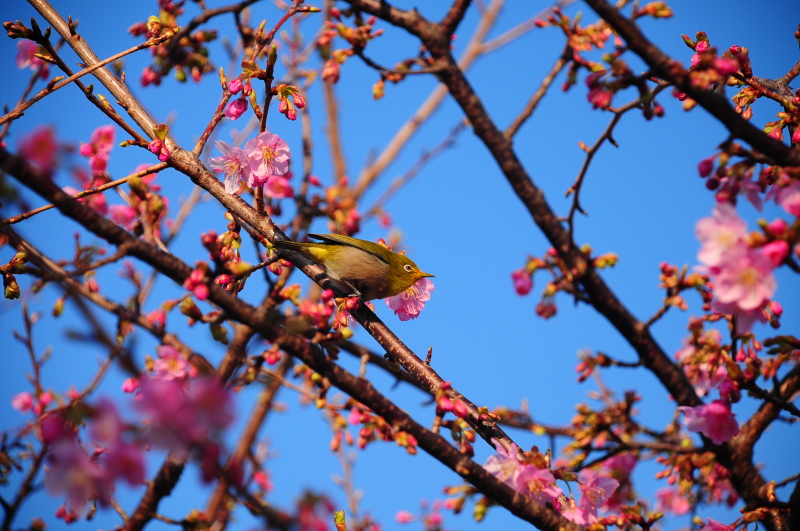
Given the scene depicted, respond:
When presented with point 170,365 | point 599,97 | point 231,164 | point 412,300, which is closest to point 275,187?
point 231,164

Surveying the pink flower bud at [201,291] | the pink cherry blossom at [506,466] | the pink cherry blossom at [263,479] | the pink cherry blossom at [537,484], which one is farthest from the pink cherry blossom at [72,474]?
the pink cherry blossom at [263,479]

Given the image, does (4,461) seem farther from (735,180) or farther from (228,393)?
(735,180)

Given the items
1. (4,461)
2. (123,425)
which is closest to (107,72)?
(4,461)

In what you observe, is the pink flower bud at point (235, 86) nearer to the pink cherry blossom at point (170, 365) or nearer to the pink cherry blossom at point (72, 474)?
the pink cherry blossom at point (170, 365)

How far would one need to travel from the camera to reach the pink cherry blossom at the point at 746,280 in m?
1.71

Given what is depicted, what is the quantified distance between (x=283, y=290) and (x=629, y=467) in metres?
3.52

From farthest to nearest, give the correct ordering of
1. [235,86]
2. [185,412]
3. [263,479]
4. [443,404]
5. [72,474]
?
[263,479], [235,86], [443,404], [72,474], [185,412]

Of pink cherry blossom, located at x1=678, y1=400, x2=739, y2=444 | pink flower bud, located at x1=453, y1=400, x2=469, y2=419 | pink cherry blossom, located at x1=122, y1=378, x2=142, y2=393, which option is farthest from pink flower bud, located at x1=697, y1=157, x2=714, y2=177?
pink cherry blossom, located at x1=122, y1=378, x2=142, y2=393

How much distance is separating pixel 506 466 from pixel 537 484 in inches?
5.9

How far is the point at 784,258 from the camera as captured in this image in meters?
1.68

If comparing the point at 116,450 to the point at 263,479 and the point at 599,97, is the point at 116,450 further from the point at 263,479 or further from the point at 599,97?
the point at 263,479

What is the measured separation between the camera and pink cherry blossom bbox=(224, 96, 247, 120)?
308 cm

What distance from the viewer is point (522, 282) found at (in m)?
4.93

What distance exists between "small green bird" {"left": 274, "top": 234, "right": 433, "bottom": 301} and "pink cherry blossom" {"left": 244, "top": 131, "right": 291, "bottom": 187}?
2.56ft
